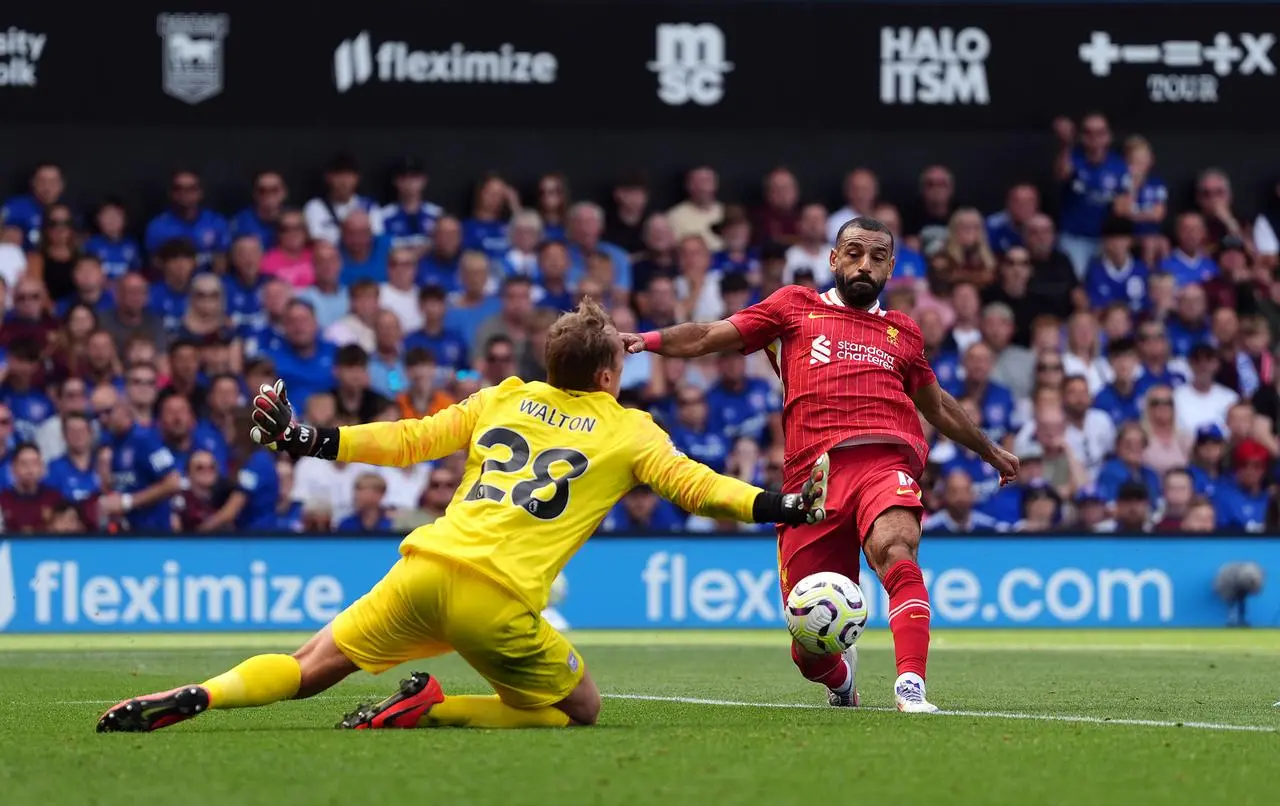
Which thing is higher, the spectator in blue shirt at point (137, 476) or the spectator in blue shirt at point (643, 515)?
the spectator in blue shirt at point (137, 476)

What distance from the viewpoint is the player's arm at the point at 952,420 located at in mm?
8898

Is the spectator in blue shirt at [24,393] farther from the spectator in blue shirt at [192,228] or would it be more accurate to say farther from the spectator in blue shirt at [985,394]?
the spectator in blue shirt at [985,394]

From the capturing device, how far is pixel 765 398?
57.5ft

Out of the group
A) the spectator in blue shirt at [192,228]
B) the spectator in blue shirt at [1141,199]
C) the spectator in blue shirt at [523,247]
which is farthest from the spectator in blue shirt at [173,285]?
the spectator in blue shirt at [1141,199]

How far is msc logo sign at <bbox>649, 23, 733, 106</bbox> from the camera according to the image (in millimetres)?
19734

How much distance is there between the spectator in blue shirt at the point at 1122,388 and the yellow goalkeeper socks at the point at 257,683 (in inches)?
475

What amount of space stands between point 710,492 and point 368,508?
9.86 metres

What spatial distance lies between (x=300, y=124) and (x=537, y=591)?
13.2m

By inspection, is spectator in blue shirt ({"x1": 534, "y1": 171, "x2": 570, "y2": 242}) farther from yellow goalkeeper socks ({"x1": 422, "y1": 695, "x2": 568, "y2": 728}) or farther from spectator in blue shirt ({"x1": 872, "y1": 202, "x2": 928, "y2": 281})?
yellow goalkeeper socks ({"x1": 422, "y1": 695, "x2": 568, "y2": 728})

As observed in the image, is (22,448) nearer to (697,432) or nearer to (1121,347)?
(697,432)

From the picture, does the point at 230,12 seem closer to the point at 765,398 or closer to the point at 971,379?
the point at 765,398

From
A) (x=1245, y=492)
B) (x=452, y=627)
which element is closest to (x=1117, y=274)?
(x=1245, y=492)

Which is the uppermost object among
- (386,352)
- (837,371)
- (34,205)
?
(34,205)

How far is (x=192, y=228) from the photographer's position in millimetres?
18031
